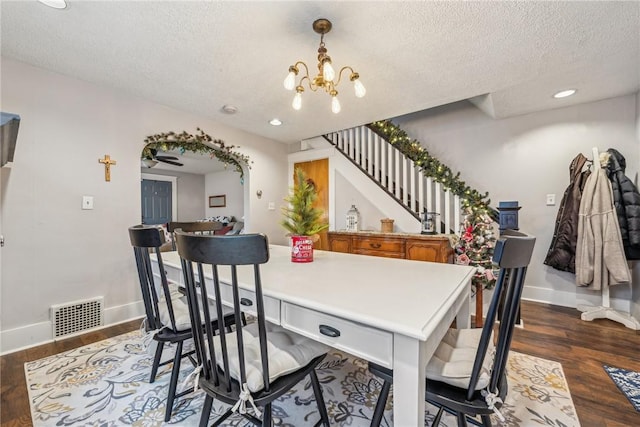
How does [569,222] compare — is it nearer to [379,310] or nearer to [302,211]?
[302,211]

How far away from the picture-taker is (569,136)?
120 inches

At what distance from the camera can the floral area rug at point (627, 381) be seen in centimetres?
153

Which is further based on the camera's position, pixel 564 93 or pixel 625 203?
pixel 564 93

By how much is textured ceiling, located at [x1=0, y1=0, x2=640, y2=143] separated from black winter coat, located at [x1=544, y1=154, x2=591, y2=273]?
0.80 meters

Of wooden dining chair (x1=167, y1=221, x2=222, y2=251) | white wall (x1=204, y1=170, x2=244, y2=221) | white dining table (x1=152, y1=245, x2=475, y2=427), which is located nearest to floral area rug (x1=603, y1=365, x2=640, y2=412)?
white dining table (x1=152, y1=245, x2=475, y2=427)

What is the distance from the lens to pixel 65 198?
2391 mm

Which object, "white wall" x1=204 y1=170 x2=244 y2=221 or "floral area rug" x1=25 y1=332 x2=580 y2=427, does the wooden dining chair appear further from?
"white wall" x1=204 y1=170 x2=244 y2=221

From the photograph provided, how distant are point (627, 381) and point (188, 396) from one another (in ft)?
9.06

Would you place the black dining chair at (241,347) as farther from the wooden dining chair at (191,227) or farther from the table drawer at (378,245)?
the table drawer at (378,245)

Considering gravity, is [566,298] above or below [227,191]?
below

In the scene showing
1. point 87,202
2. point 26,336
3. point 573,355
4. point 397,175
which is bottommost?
point 573,355

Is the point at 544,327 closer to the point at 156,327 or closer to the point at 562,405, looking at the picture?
the point at 562,405

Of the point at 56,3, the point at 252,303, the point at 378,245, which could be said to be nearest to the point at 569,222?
the point at 378,245

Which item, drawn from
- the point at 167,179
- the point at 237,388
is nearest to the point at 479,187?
the point at 237,388
